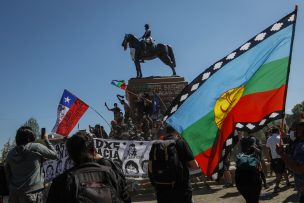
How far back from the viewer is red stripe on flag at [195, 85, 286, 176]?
186 inches

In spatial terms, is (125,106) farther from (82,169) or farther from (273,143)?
(82,169)

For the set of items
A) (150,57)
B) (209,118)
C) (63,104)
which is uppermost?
(150,57)

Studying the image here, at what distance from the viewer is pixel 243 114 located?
193 inches

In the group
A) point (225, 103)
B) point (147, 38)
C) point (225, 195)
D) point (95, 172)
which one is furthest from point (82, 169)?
point (147, 38)

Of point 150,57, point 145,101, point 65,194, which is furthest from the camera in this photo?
point 150,57

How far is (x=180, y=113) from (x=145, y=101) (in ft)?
55.7

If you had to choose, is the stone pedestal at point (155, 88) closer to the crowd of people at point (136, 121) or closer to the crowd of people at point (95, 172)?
the crowd of people at point (136, 121)

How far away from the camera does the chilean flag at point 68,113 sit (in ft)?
37.9

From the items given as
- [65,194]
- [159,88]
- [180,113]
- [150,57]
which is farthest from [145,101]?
[65,194]

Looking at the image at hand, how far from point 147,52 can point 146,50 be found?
0.47ft

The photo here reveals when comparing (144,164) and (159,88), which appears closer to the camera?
(144,164)

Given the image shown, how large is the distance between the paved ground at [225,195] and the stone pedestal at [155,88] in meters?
10.8

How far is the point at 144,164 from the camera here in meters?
11.2

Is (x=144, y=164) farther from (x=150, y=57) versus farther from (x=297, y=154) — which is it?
(x=150, y=57)
